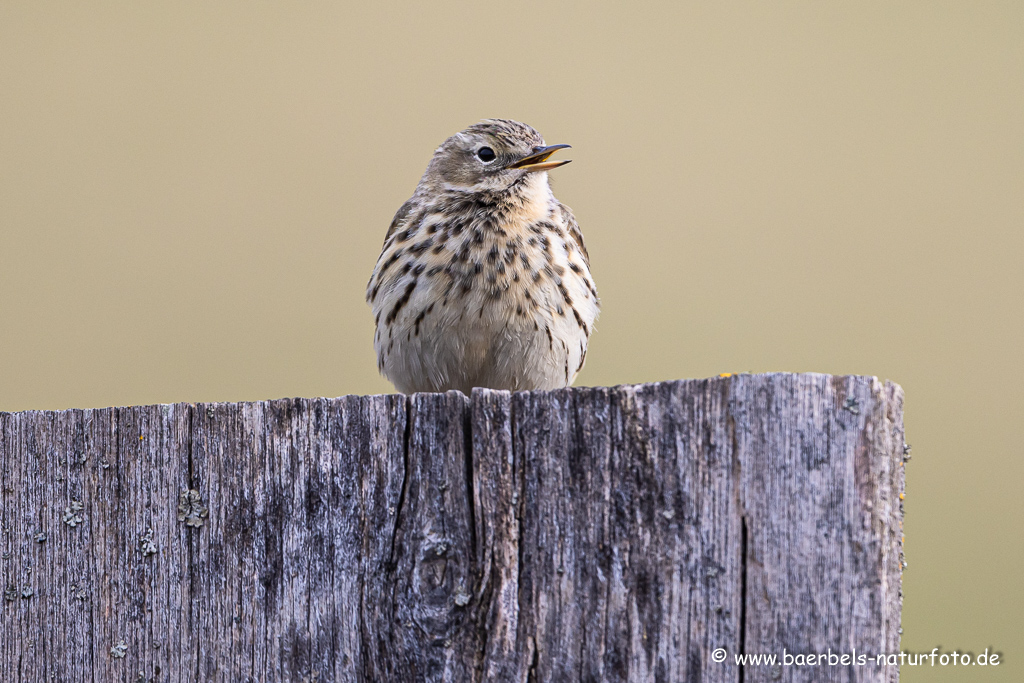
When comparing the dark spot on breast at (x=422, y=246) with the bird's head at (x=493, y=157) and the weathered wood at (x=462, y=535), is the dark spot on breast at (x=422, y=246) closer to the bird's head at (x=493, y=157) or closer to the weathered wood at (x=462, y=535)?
the bird's head at (x=493, y=157)

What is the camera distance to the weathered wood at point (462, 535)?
2.23m

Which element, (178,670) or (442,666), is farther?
(178,670)

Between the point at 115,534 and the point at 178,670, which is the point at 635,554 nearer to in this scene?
the point at 178,670

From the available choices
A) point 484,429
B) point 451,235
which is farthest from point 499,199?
point 484,429

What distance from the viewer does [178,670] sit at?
2.58 metres

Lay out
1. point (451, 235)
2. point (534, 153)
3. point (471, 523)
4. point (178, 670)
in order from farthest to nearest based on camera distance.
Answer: point (534, 153) → point (451, 235) → point (178, 670) → point (471, 523)

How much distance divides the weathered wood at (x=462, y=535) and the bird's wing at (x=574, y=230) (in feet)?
10.2

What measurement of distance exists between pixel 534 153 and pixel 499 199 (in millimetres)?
392

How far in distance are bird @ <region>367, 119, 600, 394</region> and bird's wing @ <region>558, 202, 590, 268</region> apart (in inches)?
0.7

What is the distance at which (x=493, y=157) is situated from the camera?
18.0ft

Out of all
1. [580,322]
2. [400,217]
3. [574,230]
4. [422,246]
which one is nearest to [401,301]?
[422,246]

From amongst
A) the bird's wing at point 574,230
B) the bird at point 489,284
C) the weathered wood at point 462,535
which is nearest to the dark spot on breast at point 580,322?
the bird at point 489,284

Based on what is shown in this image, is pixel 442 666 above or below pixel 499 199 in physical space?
below

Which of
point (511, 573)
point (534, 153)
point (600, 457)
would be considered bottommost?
point (511, 573)
